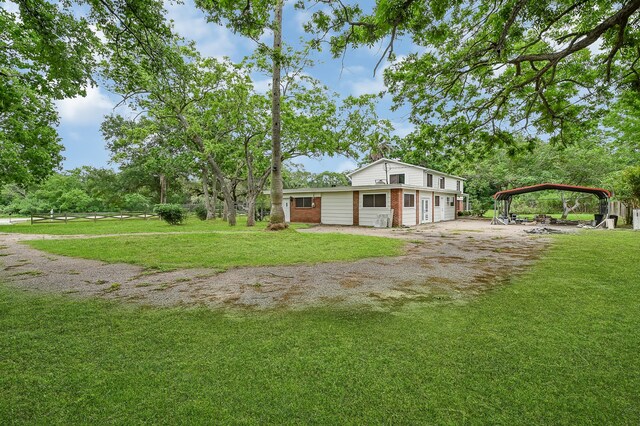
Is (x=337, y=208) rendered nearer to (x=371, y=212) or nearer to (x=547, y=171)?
(x=371, y=212)

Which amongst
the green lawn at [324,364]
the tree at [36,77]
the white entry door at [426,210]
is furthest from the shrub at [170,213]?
the white entry door at [426,210]

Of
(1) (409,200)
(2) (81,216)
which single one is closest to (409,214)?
(1) (409,200)

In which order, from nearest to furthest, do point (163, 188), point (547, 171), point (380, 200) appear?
point (380, 200)
point (547, 171)
point (163, 188)

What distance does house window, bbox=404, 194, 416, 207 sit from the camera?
63.2 feet

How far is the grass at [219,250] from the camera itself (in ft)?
23.5

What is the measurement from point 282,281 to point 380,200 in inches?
584

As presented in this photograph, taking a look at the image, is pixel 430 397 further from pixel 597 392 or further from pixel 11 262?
pixel 11 262

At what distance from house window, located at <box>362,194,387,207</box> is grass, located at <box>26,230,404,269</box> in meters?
8.67

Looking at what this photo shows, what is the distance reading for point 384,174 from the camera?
1008 inches

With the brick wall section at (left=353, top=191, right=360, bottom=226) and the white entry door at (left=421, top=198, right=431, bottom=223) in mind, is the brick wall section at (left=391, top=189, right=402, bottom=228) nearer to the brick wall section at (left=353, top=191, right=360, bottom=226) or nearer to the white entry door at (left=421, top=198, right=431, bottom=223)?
the brick wall section at (left=353, top=191, right=360, bottom=226)

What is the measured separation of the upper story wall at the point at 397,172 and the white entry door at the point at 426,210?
1.58 metres

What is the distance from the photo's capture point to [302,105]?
1750 cm

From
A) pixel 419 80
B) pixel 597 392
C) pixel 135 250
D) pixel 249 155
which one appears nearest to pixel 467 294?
pixel 597 392

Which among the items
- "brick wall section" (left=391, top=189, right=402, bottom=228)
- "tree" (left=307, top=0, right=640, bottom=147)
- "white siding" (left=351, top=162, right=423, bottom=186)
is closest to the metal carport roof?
"white siding" (left=351, top=162, right=423, bottom=186)
